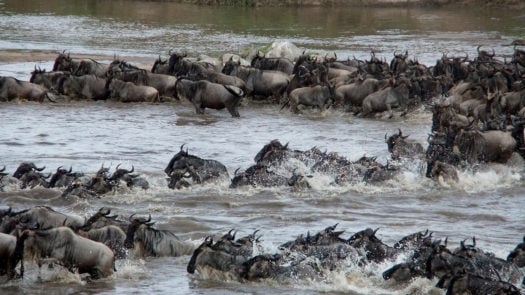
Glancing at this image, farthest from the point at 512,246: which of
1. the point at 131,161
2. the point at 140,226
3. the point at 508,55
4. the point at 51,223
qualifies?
the point at 508,55

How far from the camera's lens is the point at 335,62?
897 inches

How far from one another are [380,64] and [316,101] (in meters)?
2.33

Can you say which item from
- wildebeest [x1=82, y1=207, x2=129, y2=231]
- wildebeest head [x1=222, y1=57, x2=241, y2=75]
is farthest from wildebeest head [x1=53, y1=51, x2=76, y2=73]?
wildebeest [x1=82, y1=207, x2=129, y2=231]

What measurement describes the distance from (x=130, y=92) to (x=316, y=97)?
3837 mm

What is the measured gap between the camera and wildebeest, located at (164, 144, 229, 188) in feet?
47.2

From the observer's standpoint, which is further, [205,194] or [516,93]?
[516,93]

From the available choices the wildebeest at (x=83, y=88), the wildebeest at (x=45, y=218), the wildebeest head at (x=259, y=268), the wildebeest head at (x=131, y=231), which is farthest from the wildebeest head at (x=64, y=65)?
the wildebeest head at (x=259, y=268)

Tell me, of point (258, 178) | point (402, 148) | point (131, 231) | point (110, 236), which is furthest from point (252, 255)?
point (402, 148)

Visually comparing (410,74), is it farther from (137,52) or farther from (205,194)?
(137,52)

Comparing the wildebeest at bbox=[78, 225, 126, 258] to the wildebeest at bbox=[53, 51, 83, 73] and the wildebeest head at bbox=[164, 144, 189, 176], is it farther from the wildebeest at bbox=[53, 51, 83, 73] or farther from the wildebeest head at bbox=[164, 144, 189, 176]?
the wildebeest at bbox=[53, 51, 83, 73]

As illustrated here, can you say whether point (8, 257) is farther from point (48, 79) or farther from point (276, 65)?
point (276, 65)

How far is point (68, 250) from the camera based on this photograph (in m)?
10.3

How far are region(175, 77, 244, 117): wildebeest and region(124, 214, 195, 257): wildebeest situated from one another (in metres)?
8.95

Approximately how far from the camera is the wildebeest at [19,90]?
2105 centimetres
